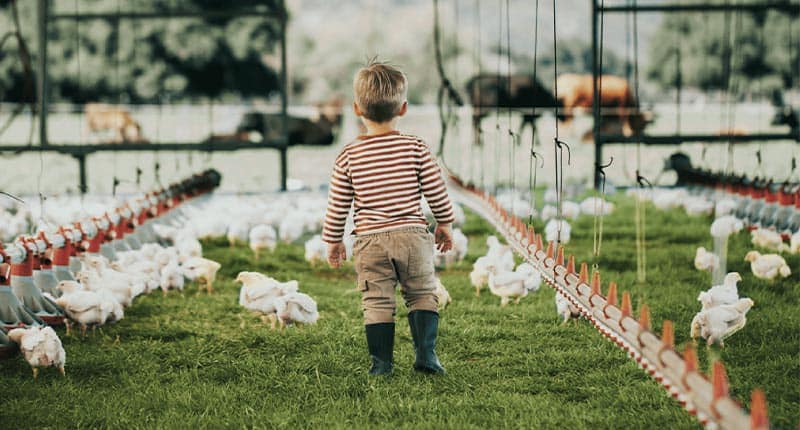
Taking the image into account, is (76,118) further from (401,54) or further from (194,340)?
(194,340)

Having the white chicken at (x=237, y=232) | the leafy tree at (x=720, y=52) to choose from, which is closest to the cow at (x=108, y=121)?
the leafy tree at (x=720, y=52)

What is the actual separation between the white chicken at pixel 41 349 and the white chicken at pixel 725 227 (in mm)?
4089

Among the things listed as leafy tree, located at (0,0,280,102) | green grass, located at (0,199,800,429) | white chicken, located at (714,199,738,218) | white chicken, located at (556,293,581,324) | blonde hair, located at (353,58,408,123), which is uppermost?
leafy tree, located at (0,0,280,102)

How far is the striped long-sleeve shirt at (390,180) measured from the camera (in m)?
3.61

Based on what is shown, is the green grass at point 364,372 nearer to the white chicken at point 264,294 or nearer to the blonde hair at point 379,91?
the white chicken at point 264,294

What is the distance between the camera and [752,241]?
251 inches

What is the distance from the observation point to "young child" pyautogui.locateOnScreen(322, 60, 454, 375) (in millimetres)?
3605

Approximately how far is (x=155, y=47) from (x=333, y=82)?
32.3 ft

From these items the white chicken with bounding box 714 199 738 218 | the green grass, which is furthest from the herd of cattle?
the green grass

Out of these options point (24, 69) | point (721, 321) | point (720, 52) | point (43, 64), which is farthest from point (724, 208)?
point (720, 52)

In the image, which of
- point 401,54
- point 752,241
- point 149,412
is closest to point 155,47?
point 401,54

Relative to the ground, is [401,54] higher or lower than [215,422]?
higher

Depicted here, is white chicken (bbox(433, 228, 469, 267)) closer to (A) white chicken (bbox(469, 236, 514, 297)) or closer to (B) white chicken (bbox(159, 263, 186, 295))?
(A) white chicken (bbox(469, 236, 514, 297))

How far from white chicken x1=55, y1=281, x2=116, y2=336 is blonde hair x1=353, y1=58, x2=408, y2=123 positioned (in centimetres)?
146
